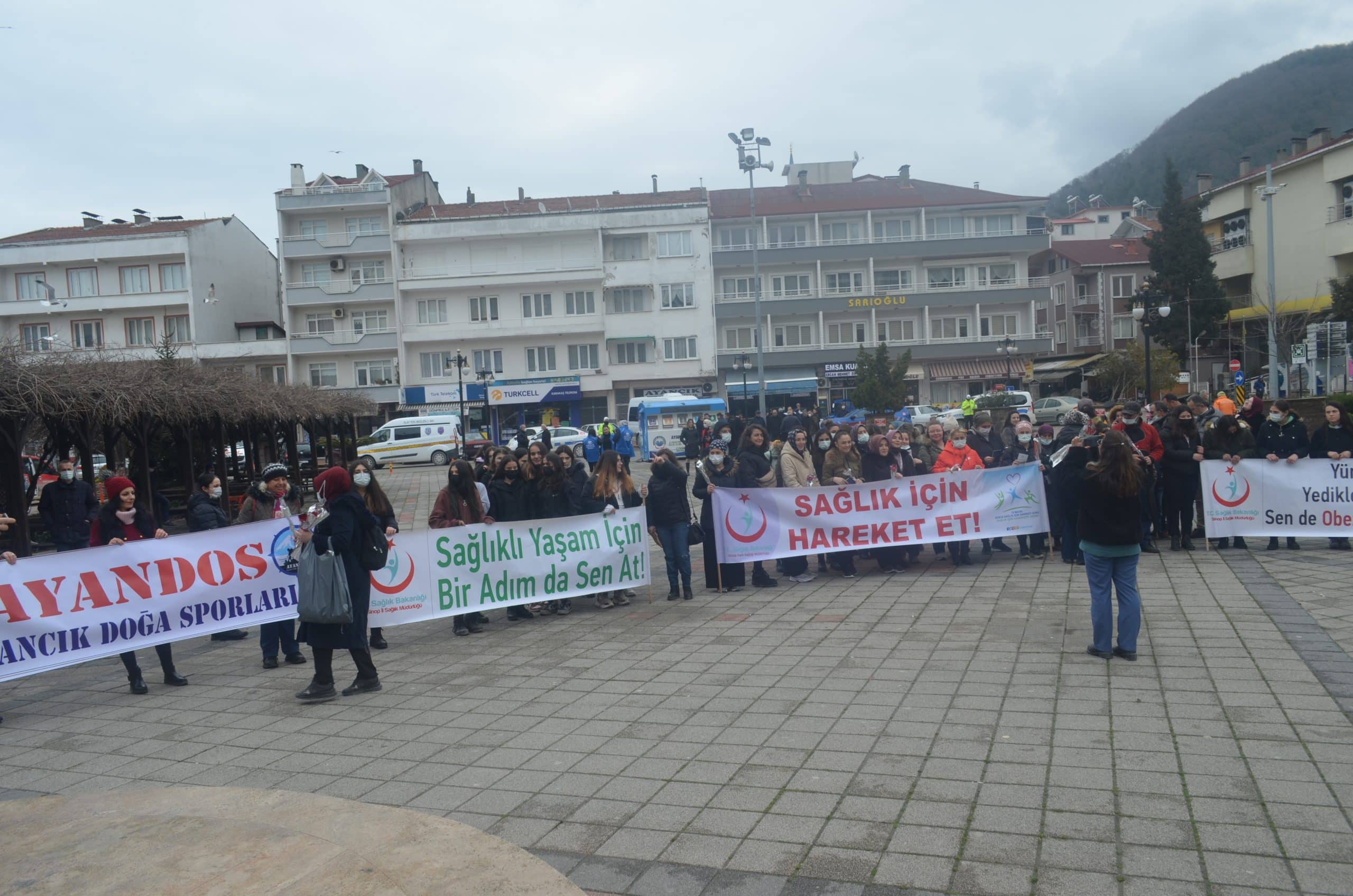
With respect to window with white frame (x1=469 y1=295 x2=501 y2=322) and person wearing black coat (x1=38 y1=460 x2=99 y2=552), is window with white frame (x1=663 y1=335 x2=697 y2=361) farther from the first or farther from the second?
person wearing black coat (x1=38 y1=460 x2=99 y2=552)

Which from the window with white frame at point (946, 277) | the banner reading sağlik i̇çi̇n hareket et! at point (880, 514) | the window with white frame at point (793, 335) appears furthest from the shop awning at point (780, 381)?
the banner reading sağlik i̇çi̇n hareket et! at point (880, 514)

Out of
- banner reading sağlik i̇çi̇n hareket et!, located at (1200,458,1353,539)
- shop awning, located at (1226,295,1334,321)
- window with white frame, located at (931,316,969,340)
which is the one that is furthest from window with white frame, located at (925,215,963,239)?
banner reading sağlik i̇çi̇n hareket et!, located at (1200,458,1353,539)

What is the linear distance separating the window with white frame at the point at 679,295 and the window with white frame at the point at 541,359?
752 cm

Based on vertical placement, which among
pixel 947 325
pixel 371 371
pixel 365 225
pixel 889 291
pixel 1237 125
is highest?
pixel 1237 125

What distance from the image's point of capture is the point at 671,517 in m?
11.3

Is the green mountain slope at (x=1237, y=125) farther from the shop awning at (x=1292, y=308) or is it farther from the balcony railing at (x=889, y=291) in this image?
the shop awning at (x=1292, y=308)

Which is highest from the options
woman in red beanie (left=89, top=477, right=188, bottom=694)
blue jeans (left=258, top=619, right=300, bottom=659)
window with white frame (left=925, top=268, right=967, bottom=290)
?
window with white frame (left=925, top=268, right=967, bottom=290)

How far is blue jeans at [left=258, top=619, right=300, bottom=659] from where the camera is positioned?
29.3ft

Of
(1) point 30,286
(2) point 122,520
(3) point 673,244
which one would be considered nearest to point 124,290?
(1) point 30,286

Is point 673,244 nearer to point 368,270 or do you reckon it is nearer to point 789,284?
point 789,284

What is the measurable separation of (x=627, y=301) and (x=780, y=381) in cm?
1064

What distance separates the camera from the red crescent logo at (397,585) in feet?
31.3

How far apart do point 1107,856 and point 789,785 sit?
1.60 meters

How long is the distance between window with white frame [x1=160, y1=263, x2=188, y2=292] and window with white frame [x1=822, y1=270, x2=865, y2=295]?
38672mm
